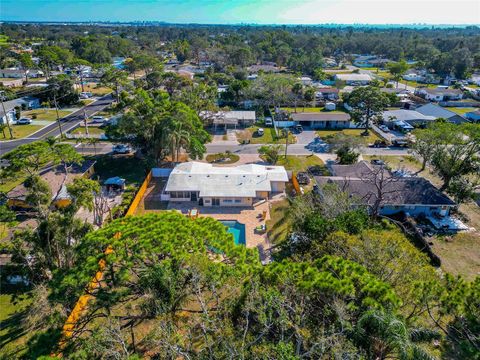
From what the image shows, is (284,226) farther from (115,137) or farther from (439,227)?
(115,137)

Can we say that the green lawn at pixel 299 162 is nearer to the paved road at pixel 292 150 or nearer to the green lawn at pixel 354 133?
the paved road at pixel 292 150

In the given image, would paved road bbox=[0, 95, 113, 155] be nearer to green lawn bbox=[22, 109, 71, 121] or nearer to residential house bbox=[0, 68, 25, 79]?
green lawn bbox=[22, 109, 71, 121]

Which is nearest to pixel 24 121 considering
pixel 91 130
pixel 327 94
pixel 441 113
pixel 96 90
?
pixel 91 130

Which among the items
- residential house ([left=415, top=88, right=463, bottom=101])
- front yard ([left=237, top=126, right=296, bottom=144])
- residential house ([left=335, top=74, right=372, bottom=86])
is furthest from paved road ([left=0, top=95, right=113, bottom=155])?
residential house ([left=415, top=88, right=463, bottom=101])

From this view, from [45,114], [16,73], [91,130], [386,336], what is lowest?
[91,130]

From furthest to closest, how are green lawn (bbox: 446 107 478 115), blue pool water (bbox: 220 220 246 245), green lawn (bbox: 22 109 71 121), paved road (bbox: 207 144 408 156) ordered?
1. green lawn (bbox: 446 107 478 115)
2. green lawn (bbox: 22 109 71 121)
3. paved road (bbox: 207 144 408 156)
4. blue pool water (bbox: 220 220 246 245)

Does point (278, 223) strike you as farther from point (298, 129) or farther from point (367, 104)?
point (367, 104)

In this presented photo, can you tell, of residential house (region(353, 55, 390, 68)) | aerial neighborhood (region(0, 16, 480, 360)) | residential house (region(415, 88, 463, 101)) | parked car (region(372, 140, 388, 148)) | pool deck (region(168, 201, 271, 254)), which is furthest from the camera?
residential house (region(353, 55, 390, 68))
